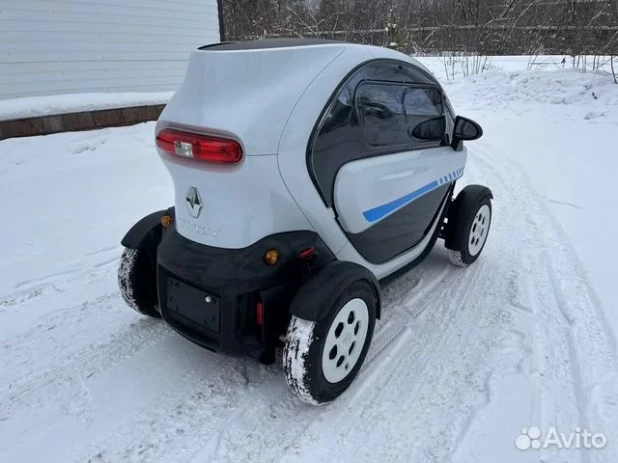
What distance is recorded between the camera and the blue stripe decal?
286 cm

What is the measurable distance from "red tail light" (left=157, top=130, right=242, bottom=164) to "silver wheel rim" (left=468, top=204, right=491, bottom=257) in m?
2.41

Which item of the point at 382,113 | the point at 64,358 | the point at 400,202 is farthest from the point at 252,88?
the point at 64,358

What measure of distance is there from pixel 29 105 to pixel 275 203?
610 cm

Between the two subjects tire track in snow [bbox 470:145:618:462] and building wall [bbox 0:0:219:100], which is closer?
tire track in snow [bbox 470:145:618:462]

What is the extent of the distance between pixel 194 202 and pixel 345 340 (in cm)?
108

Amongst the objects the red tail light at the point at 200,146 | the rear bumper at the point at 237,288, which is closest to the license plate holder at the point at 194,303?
the rear bumper at the point at 237,288

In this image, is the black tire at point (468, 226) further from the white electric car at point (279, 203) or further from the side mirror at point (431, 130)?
the white electric car at point (279, 203)

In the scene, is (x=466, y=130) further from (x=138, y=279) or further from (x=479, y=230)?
(x=138, y=279)

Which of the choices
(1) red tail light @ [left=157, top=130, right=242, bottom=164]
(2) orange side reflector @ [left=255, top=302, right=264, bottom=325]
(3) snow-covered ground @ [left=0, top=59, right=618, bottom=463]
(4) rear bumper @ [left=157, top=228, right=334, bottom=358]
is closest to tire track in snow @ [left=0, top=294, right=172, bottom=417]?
(3) snow-covered ground @ [left=0, top=59, right=618, bottom=463]

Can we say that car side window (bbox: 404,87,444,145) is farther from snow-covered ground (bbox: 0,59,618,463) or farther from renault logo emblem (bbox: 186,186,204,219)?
renault logo emblem (bbox: 186,186,204,219)

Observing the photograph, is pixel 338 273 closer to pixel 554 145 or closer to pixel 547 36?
pixel 554 145

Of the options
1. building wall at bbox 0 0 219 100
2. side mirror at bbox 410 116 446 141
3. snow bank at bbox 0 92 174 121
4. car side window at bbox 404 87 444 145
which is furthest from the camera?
building wall at bbox 0 0 219 100

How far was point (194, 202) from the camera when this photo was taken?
2.48 meters

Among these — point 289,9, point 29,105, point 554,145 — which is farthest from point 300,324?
point 289,9
